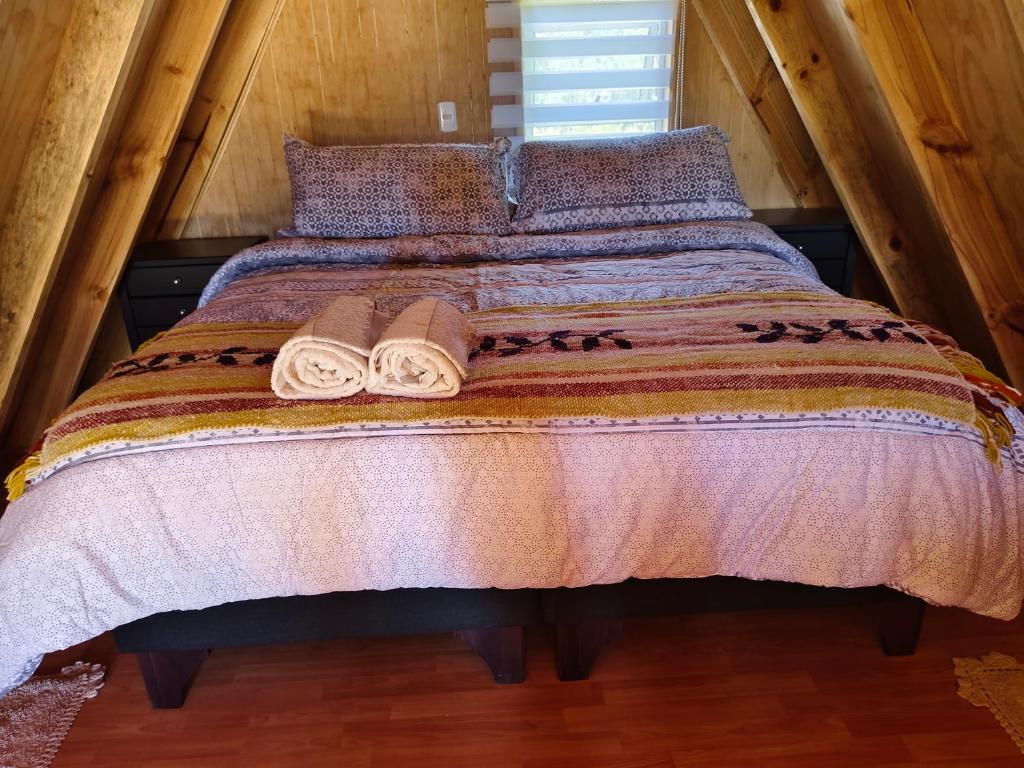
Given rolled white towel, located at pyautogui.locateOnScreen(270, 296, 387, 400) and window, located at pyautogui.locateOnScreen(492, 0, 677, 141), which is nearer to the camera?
rolled white towel, located at pyautogui.locateOnScreen(270, 296, 387, 400)

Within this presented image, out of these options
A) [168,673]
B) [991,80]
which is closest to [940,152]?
[991,80]

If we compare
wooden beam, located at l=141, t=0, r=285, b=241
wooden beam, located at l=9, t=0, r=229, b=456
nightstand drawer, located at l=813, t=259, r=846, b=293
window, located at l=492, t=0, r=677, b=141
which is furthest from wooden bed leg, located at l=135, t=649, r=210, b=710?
nightstand drawer, located at l=813, t=259, r=846, b=293

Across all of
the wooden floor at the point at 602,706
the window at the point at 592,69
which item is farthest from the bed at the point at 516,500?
the window at the point at 592,69

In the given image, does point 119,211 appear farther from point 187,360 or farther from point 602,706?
point 602,706

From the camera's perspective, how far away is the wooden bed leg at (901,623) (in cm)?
151

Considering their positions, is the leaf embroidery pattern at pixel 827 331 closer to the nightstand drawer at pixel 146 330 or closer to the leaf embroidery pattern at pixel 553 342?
the leaf embroidery pattern at pixel 553 342

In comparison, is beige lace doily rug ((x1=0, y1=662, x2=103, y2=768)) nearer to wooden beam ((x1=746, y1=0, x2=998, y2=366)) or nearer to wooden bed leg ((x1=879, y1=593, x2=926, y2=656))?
wooden bed leg ((x1=879, y1=593, x2=926, y2=656))

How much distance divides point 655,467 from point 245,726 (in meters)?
0.94

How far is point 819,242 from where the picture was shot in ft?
9.08

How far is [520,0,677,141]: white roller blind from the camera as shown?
2873 mm

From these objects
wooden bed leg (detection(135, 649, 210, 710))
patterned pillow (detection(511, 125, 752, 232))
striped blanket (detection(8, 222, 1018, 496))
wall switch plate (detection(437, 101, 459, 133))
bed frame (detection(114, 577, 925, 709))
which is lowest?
wooden bed leg (detection(135, 649, 210, 710))

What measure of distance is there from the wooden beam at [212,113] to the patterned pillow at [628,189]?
3.75 feet

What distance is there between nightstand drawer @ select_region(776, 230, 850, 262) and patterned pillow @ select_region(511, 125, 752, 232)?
9.9 inches

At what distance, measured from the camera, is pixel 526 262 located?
2.38 meters
